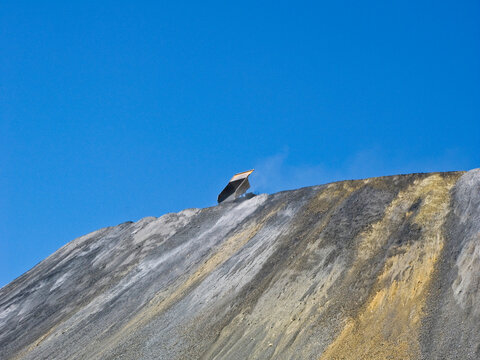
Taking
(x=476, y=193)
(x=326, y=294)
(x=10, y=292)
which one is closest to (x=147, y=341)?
(x=326, y=294)

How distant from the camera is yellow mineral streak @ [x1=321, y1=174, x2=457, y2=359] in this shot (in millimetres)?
21247

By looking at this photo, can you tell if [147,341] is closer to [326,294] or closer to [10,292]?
[326,294]

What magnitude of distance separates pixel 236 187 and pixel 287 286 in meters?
17.1

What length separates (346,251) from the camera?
1075 inches

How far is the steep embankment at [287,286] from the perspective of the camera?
22.1 m

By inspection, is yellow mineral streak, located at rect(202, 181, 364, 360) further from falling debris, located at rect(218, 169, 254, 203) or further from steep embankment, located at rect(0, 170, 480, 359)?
falling debris, located at rect(218, 169, 254, 203)

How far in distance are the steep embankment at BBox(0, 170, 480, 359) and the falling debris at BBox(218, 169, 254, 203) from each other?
303 cm

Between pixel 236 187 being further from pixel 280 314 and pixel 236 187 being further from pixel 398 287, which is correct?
pixel 398 287

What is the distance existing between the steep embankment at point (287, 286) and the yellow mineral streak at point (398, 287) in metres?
0.05

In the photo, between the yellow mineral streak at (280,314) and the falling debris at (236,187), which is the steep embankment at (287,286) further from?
the falling debris at (236,187)

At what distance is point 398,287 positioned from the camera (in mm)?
23641

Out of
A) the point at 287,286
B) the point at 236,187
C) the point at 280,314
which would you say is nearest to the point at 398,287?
the point at 280,314

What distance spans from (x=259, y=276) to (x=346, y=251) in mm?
4109

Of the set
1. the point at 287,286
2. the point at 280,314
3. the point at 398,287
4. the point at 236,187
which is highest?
the point at 236,187
